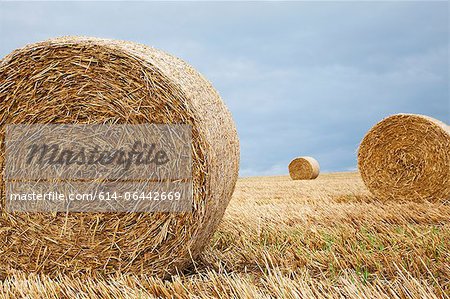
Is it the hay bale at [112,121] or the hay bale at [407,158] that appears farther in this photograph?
the hay bale at [407,158]

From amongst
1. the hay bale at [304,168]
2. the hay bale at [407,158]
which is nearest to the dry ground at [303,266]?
the hay bale at [407,158]

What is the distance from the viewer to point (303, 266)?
331cm

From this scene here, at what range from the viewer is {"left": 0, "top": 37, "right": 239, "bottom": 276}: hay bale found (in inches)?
127

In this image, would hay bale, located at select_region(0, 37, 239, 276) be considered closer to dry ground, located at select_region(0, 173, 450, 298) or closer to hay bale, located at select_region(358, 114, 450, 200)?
dry ground, located at select_region(0, 173, 450, 298)

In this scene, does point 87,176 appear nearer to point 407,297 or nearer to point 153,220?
point 153,220

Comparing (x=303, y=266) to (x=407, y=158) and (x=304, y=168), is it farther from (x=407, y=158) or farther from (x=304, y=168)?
(x=304, y=168)

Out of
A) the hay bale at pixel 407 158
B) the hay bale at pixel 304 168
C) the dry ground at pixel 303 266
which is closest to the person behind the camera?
the dry ground at pixel 303 266

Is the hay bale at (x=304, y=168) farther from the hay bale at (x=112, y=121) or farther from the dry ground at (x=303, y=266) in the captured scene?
the hay bale at (x=112, y=121)

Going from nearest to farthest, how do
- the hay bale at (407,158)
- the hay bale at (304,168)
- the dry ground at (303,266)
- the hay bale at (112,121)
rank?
the dry ground at (303,266), the hay bale at (112,121), the hay bale at (407,158), the hay bale at (304,168)

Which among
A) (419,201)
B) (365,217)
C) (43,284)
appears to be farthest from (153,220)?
(419,201)

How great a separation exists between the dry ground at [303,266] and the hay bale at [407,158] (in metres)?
1.91

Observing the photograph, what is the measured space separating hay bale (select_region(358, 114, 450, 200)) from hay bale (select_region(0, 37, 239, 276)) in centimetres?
433

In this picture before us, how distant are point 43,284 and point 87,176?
81 cm

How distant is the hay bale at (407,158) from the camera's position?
6.82m
